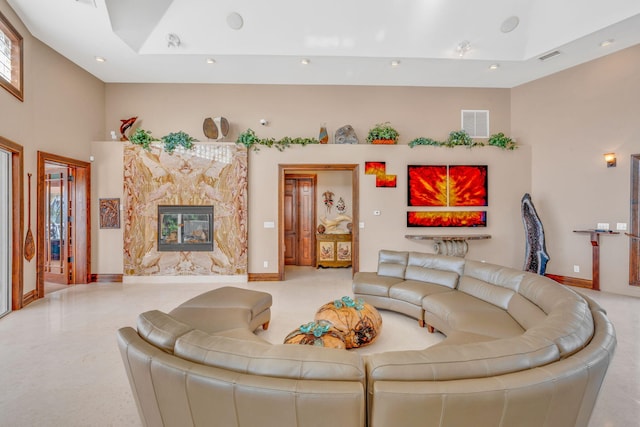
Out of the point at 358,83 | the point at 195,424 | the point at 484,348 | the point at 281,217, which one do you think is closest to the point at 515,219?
the point at 358,83

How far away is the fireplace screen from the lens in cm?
597

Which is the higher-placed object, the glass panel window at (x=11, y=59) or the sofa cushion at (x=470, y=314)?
the glass panel window at (x=11, y=59)

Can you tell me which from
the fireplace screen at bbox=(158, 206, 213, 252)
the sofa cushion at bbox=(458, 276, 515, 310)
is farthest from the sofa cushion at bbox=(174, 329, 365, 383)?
the fireplace screen at bbox=(158, 206, 213, 252)

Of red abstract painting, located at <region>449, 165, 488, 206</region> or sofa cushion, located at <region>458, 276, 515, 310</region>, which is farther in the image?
red abstract painting, located at <region>449, 165, 488, 206</region>

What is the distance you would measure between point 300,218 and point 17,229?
16.9 ft

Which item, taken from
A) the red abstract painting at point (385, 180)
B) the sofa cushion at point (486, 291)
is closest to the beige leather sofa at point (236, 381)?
the sofa cushion at point (486, 291)

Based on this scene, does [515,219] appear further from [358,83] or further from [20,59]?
[20,59]

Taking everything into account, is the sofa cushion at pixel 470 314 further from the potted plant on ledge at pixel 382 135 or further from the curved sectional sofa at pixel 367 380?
the potted plant on ledge at pixel 382 135

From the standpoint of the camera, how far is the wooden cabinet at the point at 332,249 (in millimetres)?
7188

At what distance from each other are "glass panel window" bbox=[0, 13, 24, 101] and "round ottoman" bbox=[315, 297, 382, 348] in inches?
207

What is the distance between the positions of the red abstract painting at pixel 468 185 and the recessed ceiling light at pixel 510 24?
246 centimetres

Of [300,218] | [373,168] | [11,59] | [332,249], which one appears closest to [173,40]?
[11,59]

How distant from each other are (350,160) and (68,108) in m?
5.36

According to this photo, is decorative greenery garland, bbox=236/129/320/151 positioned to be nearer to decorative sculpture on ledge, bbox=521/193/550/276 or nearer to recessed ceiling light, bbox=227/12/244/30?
recessed ceiling light, bbox=227/12/244/30
